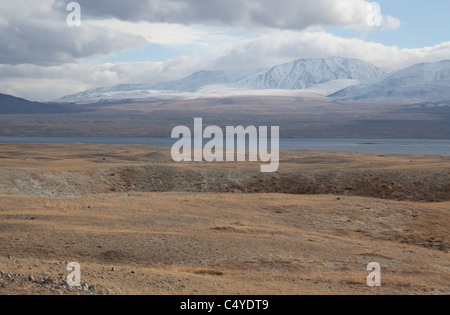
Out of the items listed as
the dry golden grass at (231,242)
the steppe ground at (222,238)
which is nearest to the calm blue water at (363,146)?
the steppe ground at (222,238)

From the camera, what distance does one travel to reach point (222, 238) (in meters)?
22.1

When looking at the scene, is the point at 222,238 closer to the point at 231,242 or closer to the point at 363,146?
the point at 231,242

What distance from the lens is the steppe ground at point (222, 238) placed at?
15.5 m

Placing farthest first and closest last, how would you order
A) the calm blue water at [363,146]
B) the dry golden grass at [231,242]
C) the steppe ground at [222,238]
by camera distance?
the calm blue water at [363,146]
the dry golden grass at [231,242]
the steppe ground at [222,238]

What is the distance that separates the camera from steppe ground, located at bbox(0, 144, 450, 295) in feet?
50.8

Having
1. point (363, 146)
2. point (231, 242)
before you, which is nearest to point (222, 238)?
point (231, 242)

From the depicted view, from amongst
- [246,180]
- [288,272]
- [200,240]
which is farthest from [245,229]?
[246,180]

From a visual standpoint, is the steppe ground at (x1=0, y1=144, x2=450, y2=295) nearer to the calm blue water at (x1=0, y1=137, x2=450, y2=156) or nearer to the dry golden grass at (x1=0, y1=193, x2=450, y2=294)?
Result: the dry golden grass at (x1=0, y1=193, x2=450, y2=294)

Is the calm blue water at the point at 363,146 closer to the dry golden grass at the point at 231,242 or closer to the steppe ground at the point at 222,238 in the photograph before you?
the steppe ground at the point at 222,238

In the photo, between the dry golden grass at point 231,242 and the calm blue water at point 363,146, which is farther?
the calm blue water at point 363,146

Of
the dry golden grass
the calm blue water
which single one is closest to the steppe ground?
the dry golden grass

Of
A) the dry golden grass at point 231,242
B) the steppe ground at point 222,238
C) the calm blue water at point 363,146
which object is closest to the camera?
the steppe ground at point 222,238
